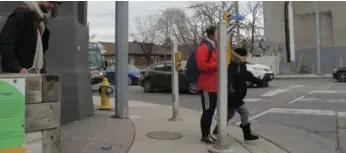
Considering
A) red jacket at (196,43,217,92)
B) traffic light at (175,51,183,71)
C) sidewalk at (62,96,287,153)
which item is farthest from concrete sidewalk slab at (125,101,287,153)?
traffic light at (175,51,183,71)

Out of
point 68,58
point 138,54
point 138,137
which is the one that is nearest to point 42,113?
point 138,137

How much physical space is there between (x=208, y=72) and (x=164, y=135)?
1.57m

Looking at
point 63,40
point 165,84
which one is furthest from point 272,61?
point 63,40

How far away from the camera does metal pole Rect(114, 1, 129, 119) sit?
846cm

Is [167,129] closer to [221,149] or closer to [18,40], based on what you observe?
[221,149]

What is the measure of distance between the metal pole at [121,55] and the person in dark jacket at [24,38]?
180 inches

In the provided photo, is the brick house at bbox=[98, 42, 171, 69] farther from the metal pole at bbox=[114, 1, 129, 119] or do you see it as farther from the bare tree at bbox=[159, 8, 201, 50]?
the metal pole at bbox=[114, 1, 129, 119]

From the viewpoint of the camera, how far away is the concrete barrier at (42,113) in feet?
10.7

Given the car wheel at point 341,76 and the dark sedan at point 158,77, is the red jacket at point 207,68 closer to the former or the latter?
the dark sedan at point 158,77

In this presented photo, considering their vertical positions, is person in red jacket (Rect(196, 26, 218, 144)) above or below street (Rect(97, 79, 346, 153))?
above

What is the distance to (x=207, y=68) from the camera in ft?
19.2

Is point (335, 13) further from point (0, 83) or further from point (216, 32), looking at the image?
point (0, 83)

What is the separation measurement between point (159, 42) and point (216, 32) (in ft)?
184

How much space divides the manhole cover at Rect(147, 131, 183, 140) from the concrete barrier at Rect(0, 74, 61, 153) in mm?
3198
